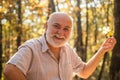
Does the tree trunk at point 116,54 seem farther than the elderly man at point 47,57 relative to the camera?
Yes

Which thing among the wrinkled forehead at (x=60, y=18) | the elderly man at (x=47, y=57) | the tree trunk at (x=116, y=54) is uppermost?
the wrinkled forehead at (x=60, y=18)

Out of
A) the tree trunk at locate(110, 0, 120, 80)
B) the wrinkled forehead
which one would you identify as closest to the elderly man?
the wrinkled forehead

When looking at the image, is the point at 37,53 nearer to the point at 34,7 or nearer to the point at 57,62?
the point at 57,62

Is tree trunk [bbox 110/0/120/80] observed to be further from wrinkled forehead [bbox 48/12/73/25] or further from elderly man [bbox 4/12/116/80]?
wrinkled forehead [bbox 48/12/73/25]

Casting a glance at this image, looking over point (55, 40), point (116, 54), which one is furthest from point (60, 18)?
point (116, 54)

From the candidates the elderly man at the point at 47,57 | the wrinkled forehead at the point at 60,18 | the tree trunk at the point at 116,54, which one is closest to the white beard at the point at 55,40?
the elderly man at the point at 47,57

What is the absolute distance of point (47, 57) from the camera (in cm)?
354

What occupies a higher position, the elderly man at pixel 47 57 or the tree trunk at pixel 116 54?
the elderly man at pixel 47 57

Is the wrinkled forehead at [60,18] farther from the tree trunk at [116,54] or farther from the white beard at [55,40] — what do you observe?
the tree trunk at [116,54]

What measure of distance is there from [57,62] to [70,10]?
23.0 m

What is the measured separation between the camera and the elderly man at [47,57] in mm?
3251

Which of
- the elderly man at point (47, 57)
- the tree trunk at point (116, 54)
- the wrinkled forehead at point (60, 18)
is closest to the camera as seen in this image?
the elderly man at point (47, 57)

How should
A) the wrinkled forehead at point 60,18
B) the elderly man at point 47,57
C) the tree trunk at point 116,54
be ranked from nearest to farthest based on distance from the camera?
1. the elderly man at point 47,57
2. the wrinkled forehead at point 60,18
3. the tree trunk at point 116,54

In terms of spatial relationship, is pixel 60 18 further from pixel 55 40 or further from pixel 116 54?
pixel 116 54
